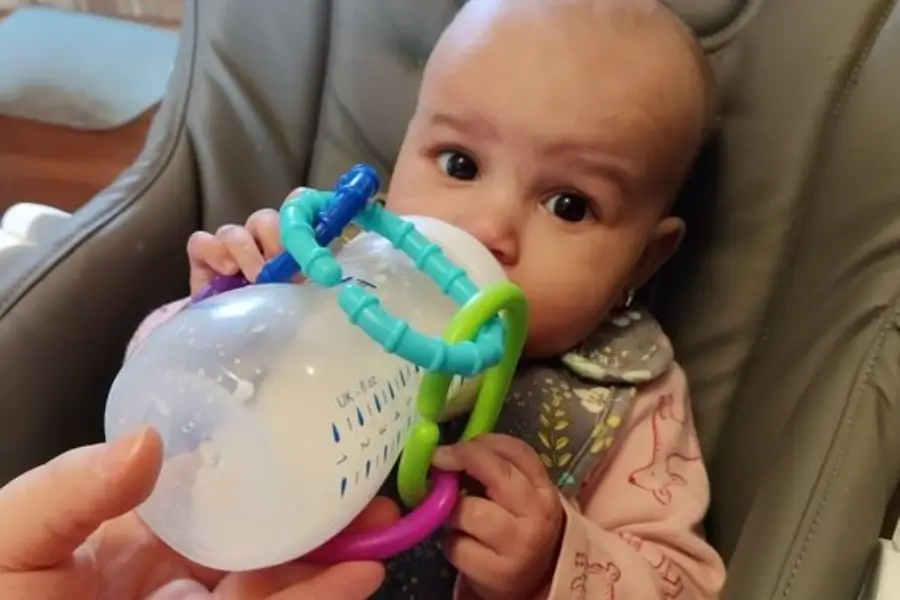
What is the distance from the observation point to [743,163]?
3.24 ft

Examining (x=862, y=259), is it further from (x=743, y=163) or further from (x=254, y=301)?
(x=254, y=301)

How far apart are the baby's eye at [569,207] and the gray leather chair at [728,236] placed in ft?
0.49

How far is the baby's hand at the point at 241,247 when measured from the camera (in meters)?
0.87

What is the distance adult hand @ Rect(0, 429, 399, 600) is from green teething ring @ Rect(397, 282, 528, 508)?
3cm

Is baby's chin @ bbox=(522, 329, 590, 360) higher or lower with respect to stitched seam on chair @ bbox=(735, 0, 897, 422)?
lower

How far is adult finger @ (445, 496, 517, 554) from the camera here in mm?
754

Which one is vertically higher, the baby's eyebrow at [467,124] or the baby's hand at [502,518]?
the baby's eyebrow at [467,124]

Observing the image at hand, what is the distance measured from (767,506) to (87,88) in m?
1.35

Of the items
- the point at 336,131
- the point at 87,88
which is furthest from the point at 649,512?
the point at 87,88

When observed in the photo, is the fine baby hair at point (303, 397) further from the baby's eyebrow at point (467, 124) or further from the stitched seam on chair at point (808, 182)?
the stitched seam on chair at point (808, 182)

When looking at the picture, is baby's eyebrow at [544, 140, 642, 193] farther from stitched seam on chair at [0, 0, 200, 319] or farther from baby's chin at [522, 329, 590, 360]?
stitched seam on chair at [0, 0, 200, 319]

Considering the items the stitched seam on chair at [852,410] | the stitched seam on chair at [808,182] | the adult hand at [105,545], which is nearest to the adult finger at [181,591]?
the adult hand at [105,545]

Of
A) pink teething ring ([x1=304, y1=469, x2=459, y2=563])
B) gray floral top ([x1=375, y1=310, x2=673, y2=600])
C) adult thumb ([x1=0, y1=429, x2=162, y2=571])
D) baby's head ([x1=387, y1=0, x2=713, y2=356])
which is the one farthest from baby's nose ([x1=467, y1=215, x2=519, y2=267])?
adult thumb ([x1=0, y1=429, x2=162, y2=571])

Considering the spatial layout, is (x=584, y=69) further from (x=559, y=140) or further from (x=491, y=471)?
(x=491, y=471)
